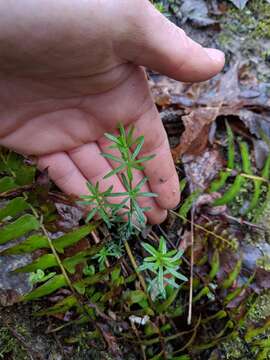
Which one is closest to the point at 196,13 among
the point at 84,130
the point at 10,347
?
the point at 84,130

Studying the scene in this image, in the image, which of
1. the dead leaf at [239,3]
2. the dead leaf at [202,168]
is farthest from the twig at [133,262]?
the dead leaf at [239,3]

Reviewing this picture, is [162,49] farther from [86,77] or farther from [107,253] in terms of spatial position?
[107,253]

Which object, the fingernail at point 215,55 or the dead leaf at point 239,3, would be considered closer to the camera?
the fingernail at point 215,55

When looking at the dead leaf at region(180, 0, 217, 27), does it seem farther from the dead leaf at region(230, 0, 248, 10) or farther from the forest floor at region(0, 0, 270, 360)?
the dead leaf at region(230, 0, 248, 10)

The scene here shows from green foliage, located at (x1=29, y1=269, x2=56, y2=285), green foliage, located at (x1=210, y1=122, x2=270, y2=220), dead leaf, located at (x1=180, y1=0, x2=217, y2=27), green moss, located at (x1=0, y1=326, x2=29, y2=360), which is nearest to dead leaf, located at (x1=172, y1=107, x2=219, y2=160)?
green foliage, located at (x1=210, y1=122, x2=270, y2=220)

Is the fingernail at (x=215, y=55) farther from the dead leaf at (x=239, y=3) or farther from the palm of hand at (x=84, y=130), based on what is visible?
the dead leaf at (x=239, y=3)

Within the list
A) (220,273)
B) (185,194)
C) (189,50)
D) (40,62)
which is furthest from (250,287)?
(40,62)

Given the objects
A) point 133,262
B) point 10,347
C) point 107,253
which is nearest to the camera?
point 10,347

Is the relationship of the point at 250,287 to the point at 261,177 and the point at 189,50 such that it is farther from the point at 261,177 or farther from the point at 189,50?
the point at 189,50
